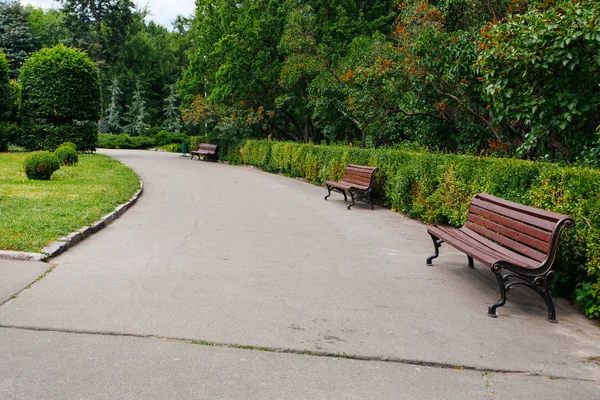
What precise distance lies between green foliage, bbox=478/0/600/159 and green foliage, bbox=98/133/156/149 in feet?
151

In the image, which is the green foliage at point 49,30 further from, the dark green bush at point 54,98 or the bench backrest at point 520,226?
the bench backrest at point 520,226

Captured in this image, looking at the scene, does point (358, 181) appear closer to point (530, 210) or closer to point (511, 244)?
point (511, 244)

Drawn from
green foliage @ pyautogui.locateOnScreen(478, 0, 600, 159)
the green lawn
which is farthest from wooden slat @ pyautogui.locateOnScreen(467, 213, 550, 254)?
the green lawn

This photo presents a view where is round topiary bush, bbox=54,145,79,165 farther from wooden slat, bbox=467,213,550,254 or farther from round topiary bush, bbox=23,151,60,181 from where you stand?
wooden slat, bbox=467,213,550,254

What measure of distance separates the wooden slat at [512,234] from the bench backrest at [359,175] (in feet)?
18.3

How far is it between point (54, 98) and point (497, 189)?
2598cm

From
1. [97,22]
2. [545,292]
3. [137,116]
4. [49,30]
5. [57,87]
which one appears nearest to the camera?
[545,292]

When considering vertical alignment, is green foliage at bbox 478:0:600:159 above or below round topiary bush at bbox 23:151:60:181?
above

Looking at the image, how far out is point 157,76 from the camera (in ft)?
209

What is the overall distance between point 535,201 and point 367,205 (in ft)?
23.4

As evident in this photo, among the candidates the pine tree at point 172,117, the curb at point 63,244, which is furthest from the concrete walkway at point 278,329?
the pine tree at point 172,117

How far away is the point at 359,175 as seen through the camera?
13.3 meters

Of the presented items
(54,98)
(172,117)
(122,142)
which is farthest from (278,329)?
(172,117)

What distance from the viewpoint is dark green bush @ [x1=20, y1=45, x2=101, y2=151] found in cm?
2720
